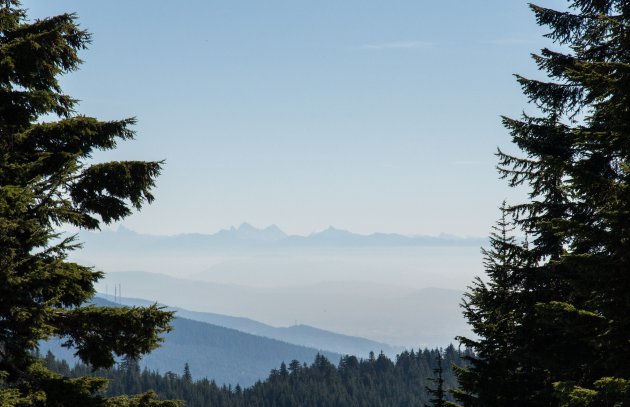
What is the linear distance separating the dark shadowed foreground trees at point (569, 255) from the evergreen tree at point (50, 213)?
7472mm

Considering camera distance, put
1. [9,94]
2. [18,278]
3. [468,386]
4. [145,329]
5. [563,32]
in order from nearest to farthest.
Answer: [18,278] < [145,329] < [9,94] < [563,32] < [468,386]

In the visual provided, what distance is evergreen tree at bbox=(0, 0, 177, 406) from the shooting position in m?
10.6

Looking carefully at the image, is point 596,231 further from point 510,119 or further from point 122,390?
point 122,390

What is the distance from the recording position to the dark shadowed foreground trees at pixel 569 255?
9.91 metres

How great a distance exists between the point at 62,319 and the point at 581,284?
930 centimetres

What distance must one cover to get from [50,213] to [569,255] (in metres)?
9.09

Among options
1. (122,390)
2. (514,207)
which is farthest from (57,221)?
(122,390)

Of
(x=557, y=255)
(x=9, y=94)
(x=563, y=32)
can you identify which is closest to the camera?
(x=9, y=94)

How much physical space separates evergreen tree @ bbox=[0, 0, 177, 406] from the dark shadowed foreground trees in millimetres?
7472

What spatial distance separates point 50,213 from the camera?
1172cm

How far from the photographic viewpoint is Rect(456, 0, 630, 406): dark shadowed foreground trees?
9.91 m

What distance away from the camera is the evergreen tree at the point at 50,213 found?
10586mm

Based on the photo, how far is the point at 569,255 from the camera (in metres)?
9.90

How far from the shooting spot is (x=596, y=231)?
33.0 ft
